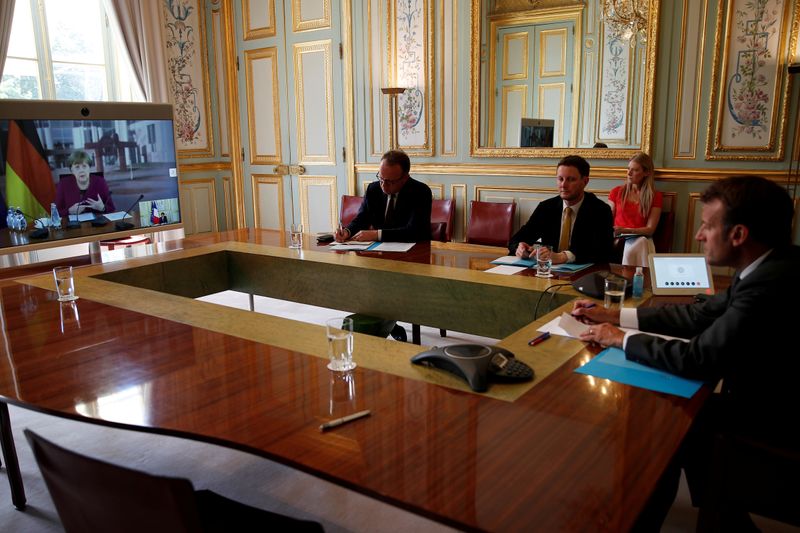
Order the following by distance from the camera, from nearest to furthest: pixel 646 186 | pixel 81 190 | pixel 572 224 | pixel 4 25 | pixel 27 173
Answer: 1. pixel 572 224
2. pixel 27 173
3. pixel 81 190
4. pixel 646 186
5. pixel 4 25

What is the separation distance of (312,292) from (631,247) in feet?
7.44

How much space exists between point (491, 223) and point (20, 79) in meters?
3.93

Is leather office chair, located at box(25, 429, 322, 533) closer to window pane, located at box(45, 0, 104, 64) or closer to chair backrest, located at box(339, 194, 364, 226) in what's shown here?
chair backrest, located at box(339, 194, 364, 226)

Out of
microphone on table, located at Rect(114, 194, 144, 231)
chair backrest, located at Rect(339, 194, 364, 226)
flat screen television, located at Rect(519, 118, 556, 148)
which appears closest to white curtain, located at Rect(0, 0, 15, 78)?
microphone on table, located at Rect(114, 194, 144, 231)

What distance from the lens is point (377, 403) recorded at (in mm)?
1320

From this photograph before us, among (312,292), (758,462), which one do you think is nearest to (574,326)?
(758,462)

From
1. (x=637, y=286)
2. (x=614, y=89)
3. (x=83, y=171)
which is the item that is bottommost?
(x=637, y=286)

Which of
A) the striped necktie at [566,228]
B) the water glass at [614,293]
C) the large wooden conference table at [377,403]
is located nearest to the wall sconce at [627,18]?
the striped necktie at [566,228]

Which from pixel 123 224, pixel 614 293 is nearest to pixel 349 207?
pixel 123 224

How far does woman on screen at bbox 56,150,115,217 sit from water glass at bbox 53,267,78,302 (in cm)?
141

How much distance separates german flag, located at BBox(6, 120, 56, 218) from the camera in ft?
10.6

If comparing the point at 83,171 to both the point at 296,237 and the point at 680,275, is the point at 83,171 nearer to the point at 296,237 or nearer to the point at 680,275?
the point at 296,237

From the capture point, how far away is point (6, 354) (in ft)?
5.50

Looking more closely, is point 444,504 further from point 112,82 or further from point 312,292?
point 112,82
